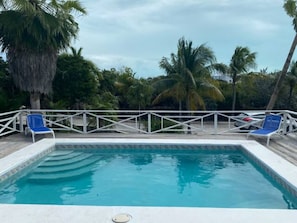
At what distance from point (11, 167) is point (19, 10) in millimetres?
5602

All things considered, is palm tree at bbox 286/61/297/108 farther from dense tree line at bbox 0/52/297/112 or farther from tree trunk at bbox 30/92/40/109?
tree trunk at bbox 30/92/40/109

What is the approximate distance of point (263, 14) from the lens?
464 inches

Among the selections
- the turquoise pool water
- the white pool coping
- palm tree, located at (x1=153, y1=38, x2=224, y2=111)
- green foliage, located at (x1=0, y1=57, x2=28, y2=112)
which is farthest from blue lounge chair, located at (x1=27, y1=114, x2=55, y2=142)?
palm tree, located at (x1=153, y1=38, x2=224, y2=111)

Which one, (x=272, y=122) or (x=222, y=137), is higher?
(x=272, y=122)

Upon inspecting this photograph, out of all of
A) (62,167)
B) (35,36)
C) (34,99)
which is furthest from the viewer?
(34,99)

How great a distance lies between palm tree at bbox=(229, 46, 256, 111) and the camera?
2131cm

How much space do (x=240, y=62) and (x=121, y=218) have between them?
19694 millimetres

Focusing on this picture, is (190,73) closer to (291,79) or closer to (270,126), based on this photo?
(270,126)

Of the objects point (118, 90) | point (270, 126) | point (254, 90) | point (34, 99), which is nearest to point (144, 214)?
point (270, 126)

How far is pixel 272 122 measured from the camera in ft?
28.2

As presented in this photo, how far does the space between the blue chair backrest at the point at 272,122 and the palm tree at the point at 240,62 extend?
12.8 meters

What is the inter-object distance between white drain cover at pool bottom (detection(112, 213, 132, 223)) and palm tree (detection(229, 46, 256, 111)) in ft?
62.2

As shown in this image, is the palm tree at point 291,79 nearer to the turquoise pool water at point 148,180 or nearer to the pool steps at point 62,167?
the turquoise pool water at point 148,180

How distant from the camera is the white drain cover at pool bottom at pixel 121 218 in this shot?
3.38m
